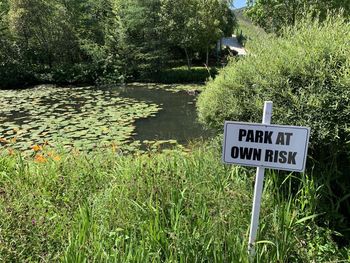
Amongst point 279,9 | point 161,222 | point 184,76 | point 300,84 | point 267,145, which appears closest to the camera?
point 267,145

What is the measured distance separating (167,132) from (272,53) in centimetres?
500

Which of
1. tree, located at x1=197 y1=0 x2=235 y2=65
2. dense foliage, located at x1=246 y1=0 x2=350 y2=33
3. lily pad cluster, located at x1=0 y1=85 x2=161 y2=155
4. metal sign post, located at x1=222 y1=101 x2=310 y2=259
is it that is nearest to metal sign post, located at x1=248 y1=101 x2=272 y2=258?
metal sign post, located at x1=222 y1=101 x2=310 y2=259

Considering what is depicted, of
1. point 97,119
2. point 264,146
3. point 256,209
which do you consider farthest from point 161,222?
point 97,119

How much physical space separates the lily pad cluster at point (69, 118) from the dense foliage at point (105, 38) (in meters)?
3.95

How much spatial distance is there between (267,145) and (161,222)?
0.78m

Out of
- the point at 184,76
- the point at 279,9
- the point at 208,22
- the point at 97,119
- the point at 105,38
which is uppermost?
the point at 279,9

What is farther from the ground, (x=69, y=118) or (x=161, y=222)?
(x=161, y=222)

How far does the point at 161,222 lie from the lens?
2.11m

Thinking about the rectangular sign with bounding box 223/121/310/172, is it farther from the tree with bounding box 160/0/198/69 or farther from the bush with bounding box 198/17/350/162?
the tree with bounding box 160/0/198/69

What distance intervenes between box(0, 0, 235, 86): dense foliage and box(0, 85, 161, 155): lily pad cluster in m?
3.95

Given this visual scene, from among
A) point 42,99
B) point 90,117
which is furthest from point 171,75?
point 90,117

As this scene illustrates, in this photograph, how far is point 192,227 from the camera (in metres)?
2.05

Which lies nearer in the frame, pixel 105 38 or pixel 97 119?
pixel 97 119

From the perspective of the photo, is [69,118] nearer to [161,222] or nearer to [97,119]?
[97,119]
